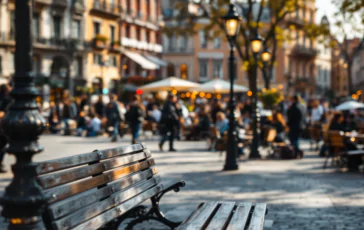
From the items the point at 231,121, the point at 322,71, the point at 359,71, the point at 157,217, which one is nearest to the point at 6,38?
the point at 231,121

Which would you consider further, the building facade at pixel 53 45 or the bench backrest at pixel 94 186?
the building facade at pixel 53 45

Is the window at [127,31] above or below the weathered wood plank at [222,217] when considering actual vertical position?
above

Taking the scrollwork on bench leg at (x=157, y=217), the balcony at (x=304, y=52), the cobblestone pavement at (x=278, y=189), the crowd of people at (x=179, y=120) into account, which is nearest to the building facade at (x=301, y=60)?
the balcony at (x=304, y=52)

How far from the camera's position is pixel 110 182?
538 centimetres

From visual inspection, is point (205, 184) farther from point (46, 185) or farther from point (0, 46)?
point (0, 46)

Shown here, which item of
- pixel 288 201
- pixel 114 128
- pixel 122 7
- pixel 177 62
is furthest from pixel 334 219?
pixel 177 62

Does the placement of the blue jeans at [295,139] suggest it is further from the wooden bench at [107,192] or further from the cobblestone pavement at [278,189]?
the wooden bench at [107,192]

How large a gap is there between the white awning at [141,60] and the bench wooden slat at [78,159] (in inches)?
2017

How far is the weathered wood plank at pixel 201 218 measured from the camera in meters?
5.05

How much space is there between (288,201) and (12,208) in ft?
19.5

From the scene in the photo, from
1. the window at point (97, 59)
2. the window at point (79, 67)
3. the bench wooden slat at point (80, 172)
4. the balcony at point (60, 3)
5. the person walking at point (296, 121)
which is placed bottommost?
the bench wooden slat at point (80, 172)

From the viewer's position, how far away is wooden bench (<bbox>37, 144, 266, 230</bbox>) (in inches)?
164

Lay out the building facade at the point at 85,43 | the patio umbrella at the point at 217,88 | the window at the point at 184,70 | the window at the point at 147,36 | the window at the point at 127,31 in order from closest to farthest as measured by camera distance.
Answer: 1. the patio umbrella at the point at 217,88
2. the building facade at the point at 85,43
3. the window at the point at 127,31
4. the window at the point at 147,36
5. the window at the point at 184,70

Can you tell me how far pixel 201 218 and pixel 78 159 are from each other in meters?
1.27
